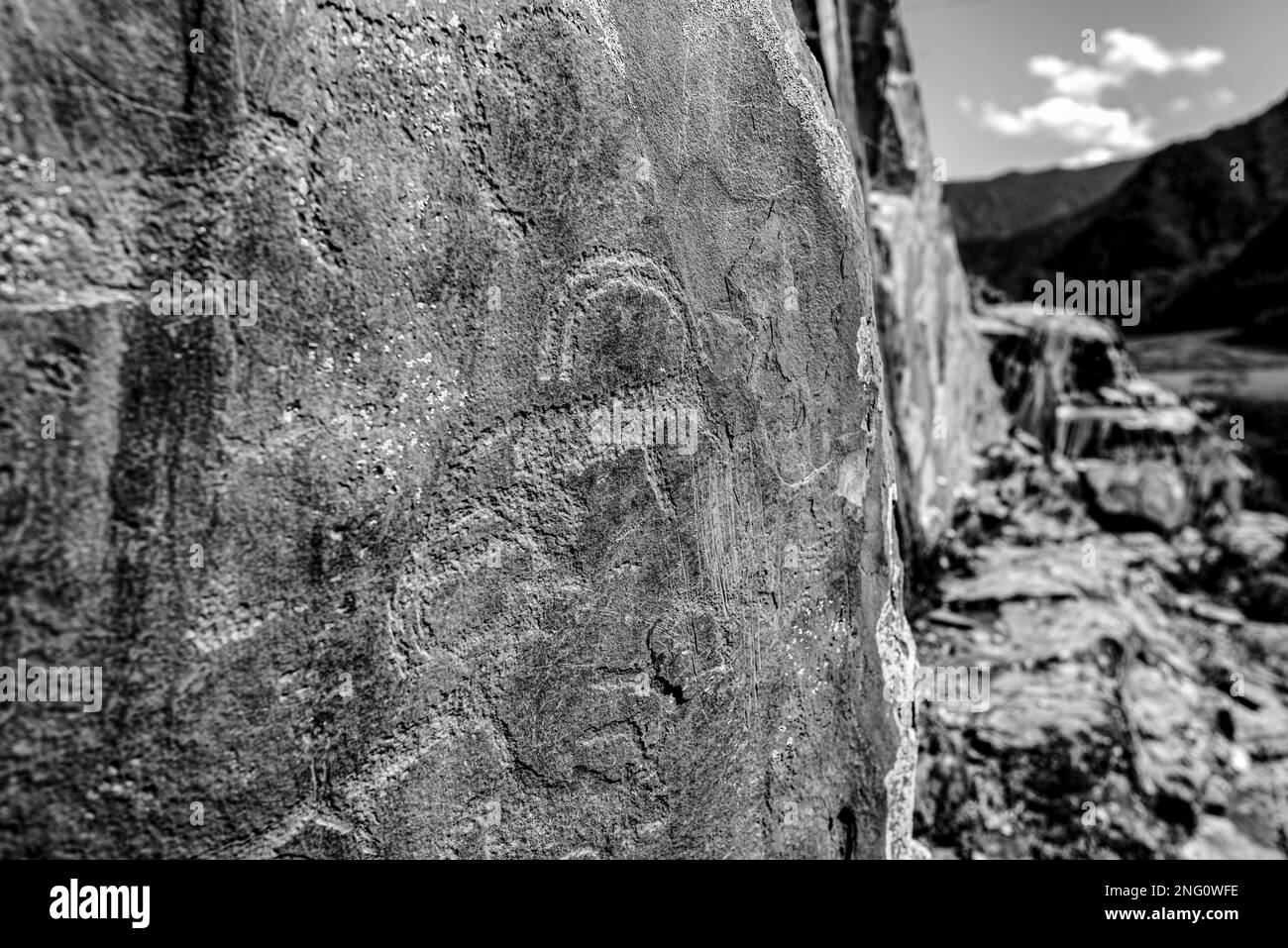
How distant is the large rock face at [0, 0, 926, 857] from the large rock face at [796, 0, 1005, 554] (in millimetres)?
2890

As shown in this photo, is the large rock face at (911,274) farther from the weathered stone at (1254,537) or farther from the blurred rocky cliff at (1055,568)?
the weathered stone at (1254,537)

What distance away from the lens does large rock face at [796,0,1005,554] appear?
5.20 metres

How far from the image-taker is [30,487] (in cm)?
118

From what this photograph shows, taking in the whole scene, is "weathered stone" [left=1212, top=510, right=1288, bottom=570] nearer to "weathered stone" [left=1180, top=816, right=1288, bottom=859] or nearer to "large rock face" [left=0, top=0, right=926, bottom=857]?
"weathered stone" [left=1180, top=816, right=1288, bottom=859]

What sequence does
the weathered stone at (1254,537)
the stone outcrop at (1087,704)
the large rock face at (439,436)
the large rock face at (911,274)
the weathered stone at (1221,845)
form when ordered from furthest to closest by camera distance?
the weathered stone at (1254,537) < the large rock face at (911,274) < the weathered stone at (1221,845) < the stone outcrop at (1087,704) < the large rock face at (439,436)

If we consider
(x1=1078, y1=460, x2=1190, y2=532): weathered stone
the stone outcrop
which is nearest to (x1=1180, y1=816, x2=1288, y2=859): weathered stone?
the stone outcrop

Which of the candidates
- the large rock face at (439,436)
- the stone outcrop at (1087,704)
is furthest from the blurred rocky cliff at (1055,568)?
the large rock face at (439,436)

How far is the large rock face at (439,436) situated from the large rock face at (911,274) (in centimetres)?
289

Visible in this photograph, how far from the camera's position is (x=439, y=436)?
1.54m

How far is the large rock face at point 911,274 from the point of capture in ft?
17.0

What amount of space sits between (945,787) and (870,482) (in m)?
1.82

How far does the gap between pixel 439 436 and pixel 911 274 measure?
4.71 metres

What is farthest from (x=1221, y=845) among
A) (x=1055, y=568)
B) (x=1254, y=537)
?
(x=1254, y=537)

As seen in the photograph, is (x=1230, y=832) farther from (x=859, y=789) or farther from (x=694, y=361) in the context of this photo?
(x=694, y=361)
